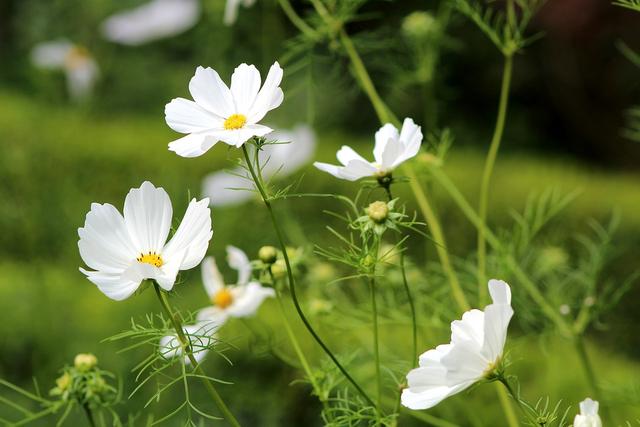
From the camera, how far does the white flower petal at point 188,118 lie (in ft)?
1.86

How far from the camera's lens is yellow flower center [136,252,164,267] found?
0.55m

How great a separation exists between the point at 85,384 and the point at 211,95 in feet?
0.65

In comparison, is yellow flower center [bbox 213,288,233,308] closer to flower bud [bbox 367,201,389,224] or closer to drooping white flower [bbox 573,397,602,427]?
flower bud [bbox 367,201,389,224]

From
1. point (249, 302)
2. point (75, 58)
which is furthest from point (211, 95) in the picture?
point (75, 58)

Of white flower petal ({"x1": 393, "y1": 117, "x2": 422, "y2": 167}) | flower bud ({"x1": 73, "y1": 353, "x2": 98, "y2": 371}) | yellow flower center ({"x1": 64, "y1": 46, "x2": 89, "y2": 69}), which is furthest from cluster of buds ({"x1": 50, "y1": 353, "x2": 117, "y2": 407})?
yellow flower center ({"x1": 64, "y1": 46, "x2": 89, "y2": 69})

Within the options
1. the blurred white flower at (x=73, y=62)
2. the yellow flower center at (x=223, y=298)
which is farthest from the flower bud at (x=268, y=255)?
the blurred white flower at (x=73, y=62)

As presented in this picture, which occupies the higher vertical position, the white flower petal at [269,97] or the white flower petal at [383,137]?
the white flower petal at [269,97]

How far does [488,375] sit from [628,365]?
4.25 feet

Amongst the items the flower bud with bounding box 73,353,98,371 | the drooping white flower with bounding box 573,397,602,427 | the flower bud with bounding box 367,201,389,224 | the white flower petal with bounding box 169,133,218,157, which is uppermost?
the white flower petal with bounding box 169,133,218,157

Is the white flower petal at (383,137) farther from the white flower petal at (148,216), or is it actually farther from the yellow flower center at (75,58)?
the yellow flower center at (75,58)

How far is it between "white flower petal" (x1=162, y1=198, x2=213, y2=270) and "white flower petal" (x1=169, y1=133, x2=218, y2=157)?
0.09ft

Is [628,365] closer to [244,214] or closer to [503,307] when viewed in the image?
[244,214]

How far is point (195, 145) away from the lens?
55 centimetres

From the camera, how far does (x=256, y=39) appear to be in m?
2.69
